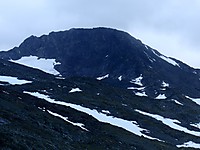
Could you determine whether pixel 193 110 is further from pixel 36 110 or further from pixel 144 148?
pixel 36 110

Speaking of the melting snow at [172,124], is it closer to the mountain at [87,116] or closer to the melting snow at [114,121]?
the mountain at [87,116]

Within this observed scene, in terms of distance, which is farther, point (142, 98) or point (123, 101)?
point (142, 98)

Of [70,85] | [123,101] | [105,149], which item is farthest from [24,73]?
[105,149]

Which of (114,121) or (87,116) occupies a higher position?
(114,121)

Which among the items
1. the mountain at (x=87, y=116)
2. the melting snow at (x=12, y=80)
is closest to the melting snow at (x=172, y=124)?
the mountain at (x=87, y=116)

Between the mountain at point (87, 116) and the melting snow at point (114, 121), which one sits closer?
the mountain at point (87, 116)

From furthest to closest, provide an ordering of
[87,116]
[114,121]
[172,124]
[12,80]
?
[12,80] < [172,124] < [114,121] < [87,116]

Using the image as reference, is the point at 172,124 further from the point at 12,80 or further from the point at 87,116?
the point at 12,80

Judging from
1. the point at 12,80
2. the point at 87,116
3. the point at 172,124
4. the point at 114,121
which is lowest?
the point at 87,116

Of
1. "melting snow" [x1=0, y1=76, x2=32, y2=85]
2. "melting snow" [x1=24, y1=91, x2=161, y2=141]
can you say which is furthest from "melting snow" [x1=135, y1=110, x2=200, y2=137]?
"melting snow" [x1=0, y1=76, x2=32, y2=85]

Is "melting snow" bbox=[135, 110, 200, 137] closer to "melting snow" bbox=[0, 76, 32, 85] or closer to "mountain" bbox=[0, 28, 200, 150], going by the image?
"mountain" bbox=[0, 28, 200, 150]

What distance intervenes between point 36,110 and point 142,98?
8550 cm

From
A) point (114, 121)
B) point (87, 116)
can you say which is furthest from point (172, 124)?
point (87, 116)

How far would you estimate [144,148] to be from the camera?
82250mm
